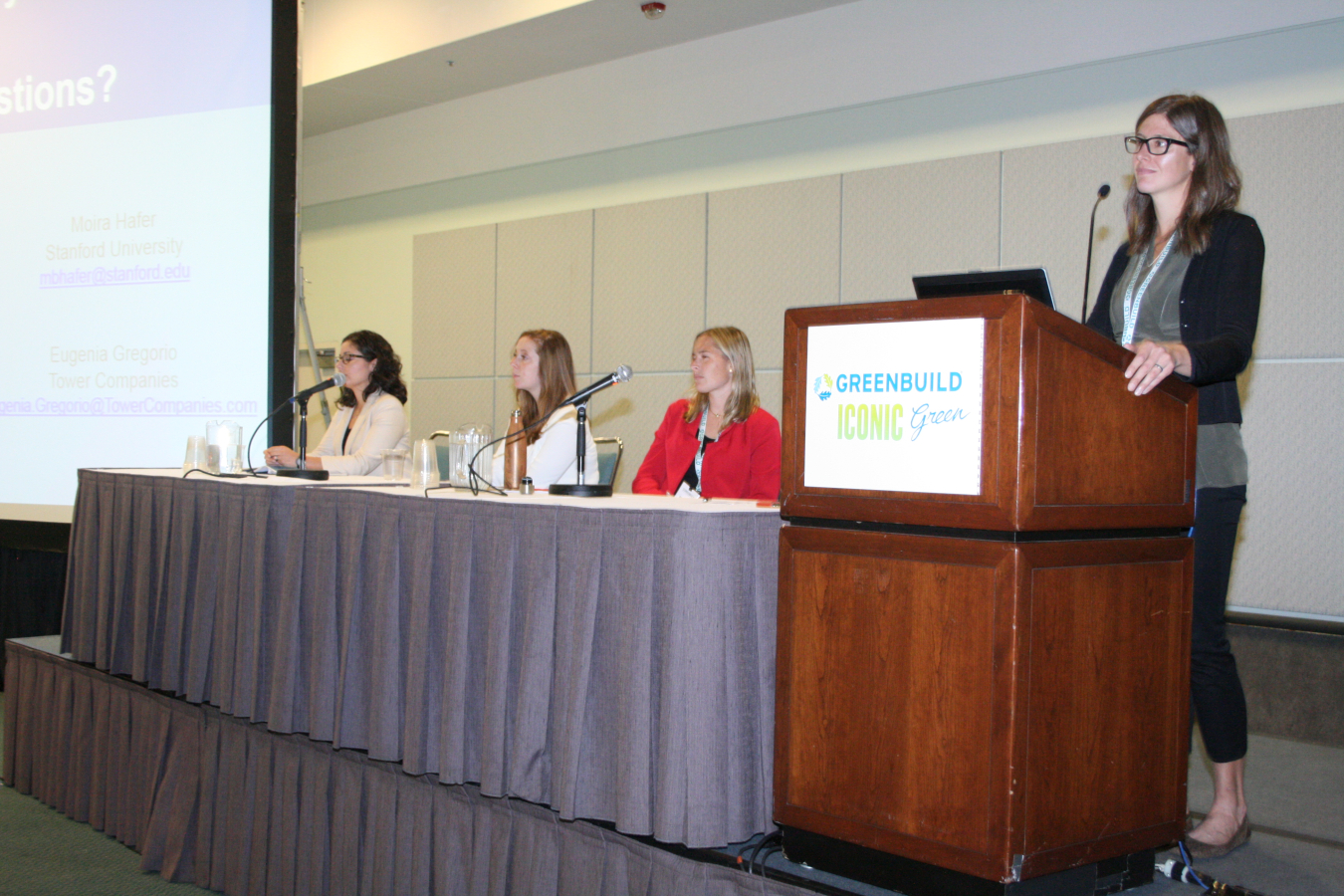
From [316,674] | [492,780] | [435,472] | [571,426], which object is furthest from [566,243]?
[492,780]

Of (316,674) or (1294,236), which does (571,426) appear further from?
(1294,236)

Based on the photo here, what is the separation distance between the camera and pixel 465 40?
5043mm

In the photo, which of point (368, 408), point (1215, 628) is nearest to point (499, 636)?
point (1215, 628)

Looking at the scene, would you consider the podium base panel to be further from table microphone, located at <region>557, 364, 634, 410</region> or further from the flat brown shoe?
table microphone, located at <region>557, 364, 634, 410</region>

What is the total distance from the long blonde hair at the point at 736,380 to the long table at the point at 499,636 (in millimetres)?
1148

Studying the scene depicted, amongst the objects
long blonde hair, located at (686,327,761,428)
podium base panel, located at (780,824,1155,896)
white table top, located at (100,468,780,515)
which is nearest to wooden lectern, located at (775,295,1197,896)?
podium base panel, located at (780,824,1155,896)

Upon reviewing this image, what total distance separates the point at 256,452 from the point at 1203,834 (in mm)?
3491

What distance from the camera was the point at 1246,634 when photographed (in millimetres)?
3498

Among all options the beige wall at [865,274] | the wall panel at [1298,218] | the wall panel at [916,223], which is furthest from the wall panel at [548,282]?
the wall panel at [1298,218]

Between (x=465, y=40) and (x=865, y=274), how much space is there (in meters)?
2.32

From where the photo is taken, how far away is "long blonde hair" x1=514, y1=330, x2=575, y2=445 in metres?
3.39

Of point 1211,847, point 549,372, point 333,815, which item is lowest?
point 333,815

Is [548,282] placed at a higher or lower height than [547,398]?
higher

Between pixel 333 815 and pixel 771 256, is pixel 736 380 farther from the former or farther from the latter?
pixel 333 815
